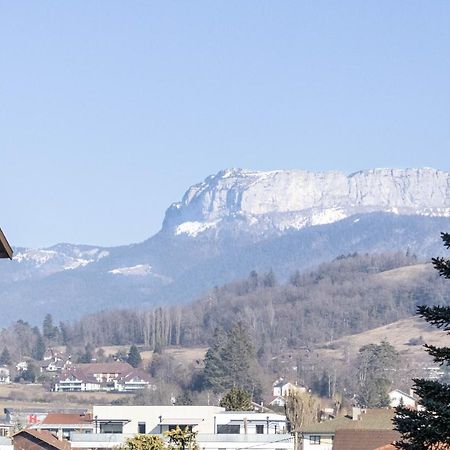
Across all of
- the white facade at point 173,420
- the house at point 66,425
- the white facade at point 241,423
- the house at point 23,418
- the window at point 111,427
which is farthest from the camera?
the house at point 23,418

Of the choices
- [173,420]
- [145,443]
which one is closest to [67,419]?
[173,420]

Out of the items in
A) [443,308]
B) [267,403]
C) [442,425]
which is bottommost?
[442,425]

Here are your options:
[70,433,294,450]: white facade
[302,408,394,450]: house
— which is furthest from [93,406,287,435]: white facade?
[70,433,294,450]: white facade

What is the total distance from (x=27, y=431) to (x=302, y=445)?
A: 13413 mm

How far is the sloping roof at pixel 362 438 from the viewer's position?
69.3 metres

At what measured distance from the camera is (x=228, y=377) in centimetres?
19862

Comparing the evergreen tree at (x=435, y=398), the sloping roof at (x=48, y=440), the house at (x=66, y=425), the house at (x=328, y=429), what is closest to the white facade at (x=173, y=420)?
the house at (x=66, y=425)

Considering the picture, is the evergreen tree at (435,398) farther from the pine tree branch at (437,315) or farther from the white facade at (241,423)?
the white facade at (241,423)

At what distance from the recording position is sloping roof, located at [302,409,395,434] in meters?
82.1

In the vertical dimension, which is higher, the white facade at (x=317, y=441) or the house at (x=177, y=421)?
the house at (x=177, y=421)

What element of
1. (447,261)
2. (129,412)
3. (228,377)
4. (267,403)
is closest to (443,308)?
(447,261)

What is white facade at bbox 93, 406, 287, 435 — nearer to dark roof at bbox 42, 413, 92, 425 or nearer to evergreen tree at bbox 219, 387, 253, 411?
dark roof at bbox 42, 413, 92, 425

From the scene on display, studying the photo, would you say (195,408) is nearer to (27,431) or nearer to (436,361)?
(27,431)

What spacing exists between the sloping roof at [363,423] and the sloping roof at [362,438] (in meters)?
7.07
